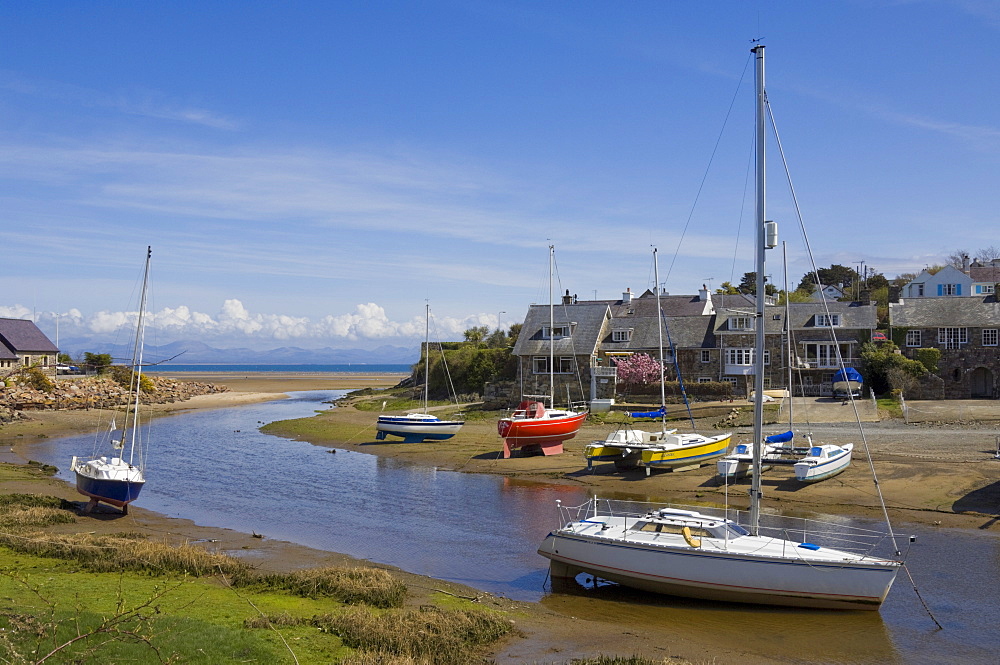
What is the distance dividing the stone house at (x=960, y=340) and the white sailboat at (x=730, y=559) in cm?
4369

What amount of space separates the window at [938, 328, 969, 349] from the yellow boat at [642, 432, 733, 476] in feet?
101

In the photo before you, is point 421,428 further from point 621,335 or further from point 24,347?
point 24,347

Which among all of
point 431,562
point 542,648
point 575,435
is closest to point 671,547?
point 542,648

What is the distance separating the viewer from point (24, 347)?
89.2m

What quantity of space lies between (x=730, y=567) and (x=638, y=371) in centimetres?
4344

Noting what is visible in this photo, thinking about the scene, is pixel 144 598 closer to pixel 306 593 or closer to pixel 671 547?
pixel 306 593

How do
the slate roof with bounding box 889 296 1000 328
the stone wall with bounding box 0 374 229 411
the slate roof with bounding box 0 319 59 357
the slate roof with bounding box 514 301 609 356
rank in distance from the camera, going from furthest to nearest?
the slate roof with bounding box 0 319 59 357
the stone wall with bounding box 0 374 229 411
the slate roof with bounding box 514 301 609 356
the slate roof with bounding box 889 296 1000 328

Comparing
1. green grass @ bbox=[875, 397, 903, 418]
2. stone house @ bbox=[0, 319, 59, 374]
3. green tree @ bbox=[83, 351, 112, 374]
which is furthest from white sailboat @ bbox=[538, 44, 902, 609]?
green tree @ bbox=[83, 351, 112, 374]

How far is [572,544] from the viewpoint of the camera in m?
20.9

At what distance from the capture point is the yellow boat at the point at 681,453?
35875 mm

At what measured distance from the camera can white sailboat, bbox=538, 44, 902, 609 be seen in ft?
61.3

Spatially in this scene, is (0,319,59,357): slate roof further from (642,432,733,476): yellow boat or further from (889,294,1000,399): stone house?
(889,294,1000,399): stone house

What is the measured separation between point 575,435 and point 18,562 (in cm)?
3210

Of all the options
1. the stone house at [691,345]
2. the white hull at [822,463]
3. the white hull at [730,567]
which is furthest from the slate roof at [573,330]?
the white hull at [730,567]
